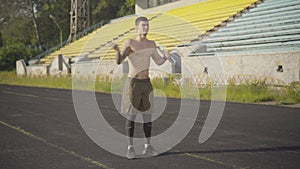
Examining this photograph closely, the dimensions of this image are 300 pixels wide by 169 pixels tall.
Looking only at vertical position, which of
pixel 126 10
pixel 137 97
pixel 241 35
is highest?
pixel 126 10

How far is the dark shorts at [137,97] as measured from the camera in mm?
6172

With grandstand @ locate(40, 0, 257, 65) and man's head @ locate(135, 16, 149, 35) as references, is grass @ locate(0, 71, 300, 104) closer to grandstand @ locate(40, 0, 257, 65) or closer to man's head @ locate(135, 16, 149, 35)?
grandstand @ locate(40, 0, 257, 65)

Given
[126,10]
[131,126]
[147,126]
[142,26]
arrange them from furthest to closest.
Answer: [126,10] → [147,126] → [131,126] → [142,26]

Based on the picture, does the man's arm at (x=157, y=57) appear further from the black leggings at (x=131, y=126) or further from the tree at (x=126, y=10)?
the tree at (x=126, y=10)

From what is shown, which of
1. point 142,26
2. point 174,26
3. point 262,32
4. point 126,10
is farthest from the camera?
point 126,10

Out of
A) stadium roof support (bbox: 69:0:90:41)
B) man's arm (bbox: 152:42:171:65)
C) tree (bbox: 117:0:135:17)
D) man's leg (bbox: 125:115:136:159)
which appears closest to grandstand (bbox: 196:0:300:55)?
man's arm (bbox: 152:42:171:65)

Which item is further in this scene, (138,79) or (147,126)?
(147,126)

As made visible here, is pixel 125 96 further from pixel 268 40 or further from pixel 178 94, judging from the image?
pixel 268 40

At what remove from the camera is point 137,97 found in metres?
6.18

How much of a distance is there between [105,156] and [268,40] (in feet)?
47.4

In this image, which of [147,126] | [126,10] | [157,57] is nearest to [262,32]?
[157,57]

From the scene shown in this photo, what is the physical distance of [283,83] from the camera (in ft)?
52.2

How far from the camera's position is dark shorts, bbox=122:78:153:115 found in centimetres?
617

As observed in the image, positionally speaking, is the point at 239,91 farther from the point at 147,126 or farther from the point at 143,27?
the point at 143,27
